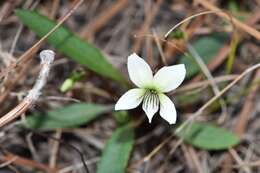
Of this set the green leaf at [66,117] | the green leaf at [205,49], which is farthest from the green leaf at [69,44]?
the green leaf at [205,49]

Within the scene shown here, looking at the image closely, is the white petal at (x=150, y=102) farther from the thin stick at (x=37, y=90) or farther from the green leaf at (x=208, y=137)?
the green leaf at (x=208, y=137)

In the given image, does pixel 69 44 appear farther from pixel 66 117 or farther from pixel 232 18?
pixel 232 18

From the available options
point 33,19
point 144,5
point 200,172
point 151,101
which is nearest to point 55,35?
point 33,19

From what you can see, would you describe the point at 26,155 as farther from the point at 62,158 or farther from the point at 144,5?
the point at 144,5

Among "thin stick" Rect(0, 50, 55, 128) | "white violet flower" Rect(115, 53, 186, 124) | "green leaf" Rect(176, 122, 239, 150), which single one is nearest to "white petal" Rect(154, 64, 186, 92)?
"white violet flower" Rect(115, 53, 186, 124)

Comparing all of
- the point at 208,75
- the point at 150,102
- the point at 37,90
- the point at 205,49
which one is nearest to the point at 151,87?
the point at 150,102

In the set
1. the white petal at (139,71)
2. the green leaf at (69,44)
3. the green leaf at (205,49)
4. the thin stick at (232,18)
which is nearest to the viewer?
the white petal at (139,71)

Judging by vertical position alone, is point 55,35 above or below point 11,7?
below
